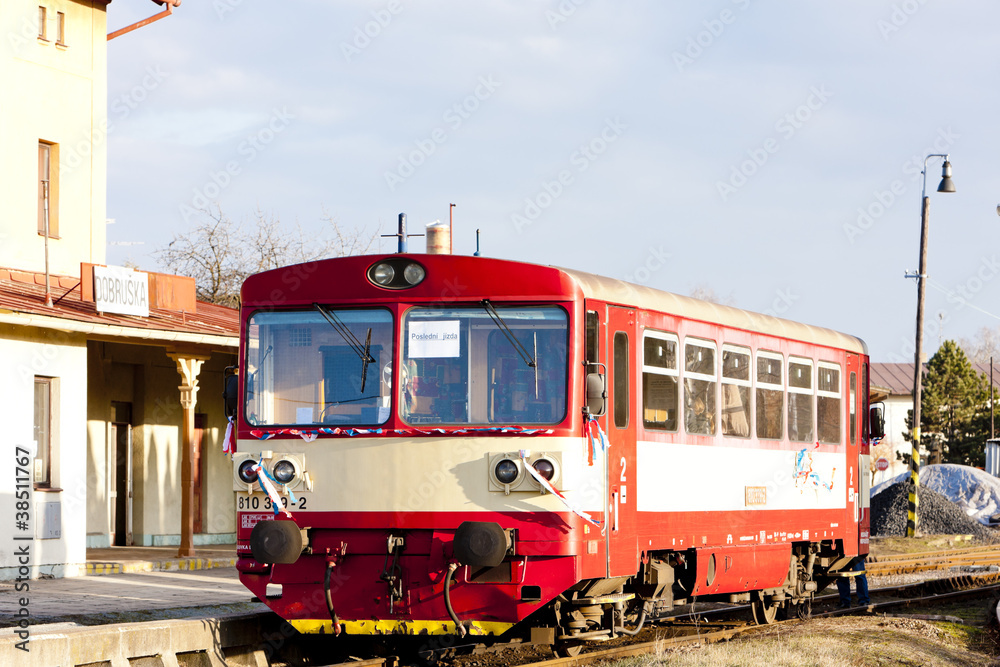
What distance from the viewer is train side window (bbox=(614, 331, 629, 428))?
10.9 m

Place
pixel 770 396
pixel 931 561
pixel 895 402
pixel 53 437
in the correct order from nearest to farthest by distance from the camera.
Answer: pixel 770 396, pixel 53 437, pixel 931 561, pixel 895 402

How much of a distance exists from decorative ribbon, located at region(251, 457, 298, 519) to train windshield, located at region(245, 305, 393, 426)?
350mm

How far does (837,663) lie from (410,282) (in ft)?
15.1

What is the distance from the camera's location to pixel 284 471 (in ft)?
34.8

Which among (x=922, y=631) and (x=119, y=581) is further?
(x=119, y=581)

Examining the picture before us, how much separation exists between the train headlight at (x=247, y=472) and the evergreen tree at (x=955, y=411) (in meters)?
67.0

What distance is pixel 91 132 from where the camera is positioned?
23.2 metres

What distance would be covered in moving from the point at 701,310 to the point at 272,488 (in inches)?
162

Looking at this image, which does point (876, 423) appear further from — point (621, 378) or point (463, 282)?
point (463, 282)

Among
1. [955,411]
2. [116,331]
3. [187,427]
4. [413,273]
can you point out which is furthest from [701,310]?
[955,411]

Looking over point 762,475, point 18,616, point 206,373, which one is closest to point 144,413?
point 206,373

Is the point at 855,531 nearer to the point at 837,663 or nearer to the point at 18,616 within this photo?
the point at 837,663

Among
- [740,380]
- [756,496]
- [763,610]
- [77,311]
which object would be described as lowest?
[763,610]

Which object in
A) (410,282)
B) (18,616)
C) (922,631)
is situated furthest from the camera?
(922,631)
